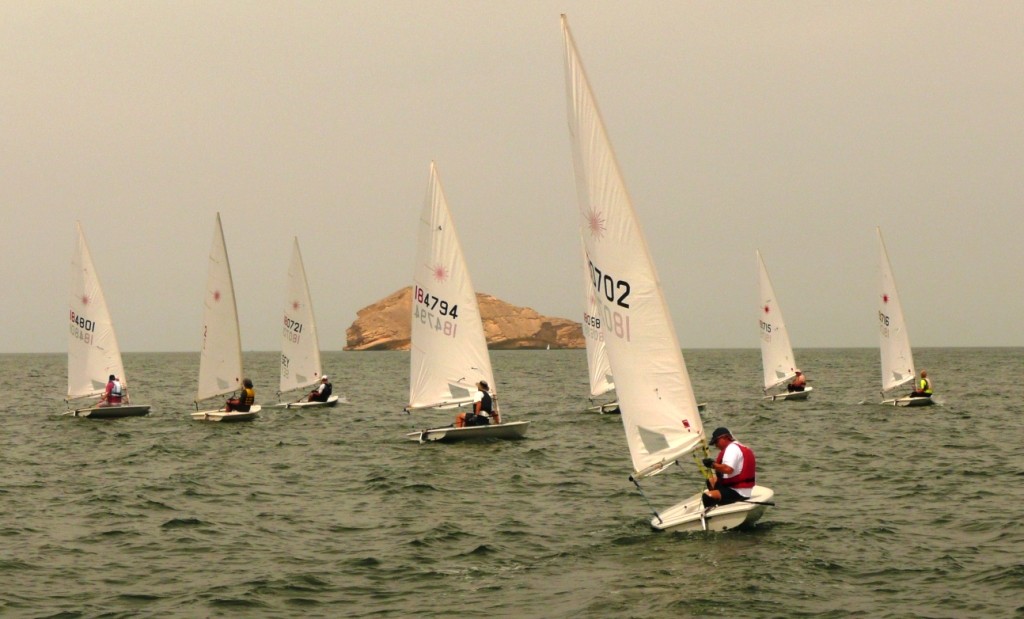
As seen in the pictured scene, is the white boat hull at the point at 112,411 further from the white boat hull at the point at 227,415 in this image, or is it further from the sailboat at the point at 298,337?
the sailboat at the point at 298,337

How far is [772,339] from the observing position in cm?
4706

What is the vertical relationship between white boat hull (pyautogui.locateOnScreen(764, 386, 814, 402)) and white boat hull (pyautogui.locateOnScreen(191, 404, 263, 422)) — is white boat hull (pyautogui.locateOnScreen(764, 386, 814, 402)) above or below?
below

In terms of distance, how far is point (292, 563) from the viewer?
13.8 m

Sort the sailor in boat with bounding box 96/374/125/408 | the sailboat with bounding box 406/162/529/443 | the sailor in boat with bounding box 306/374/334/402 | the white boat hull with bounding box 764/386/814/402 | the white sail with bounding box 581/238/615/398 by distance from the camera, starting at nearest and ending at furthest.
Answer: the sailboat with bounding box 406/162/529/443 < the white sail with bounding box 581/238/615/398 < the sailor in boat with bounding box 96/374/125/408 < the sailor in boat with bounding box 306/374/334/402 < the white boat hull with bounding box 764/386/814/402

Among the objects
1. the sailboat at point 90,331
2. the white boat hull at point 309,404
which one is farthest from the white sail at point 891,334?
the sailboat at point 90,331

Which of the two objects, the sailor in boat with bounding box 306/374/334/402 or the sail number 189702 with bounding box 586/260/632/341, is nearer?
the sail number 189702 with bounding box 586/260/632/341

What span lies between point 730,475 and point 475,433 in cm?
1229

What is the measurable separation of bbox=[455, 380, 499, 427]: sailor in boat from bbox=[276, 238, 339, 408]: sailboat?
1666 centimetres

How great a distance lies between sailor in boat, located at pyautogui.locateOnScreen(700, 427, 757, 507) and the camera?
14.5 metres

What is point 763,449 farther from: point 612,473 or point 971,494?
point 971,494

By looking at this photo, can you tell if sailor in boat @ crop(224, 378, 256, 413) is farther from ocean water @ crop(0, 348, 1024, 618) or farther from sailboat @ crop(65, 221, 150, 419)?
sailboat @ crop(65, 221, 150, 419)

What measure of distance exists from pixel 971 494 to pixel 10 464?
20.4 meters

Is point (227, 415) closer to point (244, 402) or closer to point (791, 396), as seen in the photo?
point (244, 402)

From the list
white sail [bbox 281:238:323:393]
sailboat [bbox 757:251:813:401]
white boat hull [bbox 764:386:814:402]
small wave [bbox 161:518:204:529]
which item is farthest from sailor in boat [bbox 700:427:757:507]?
sailboat [bbox 757:251:813:401]
